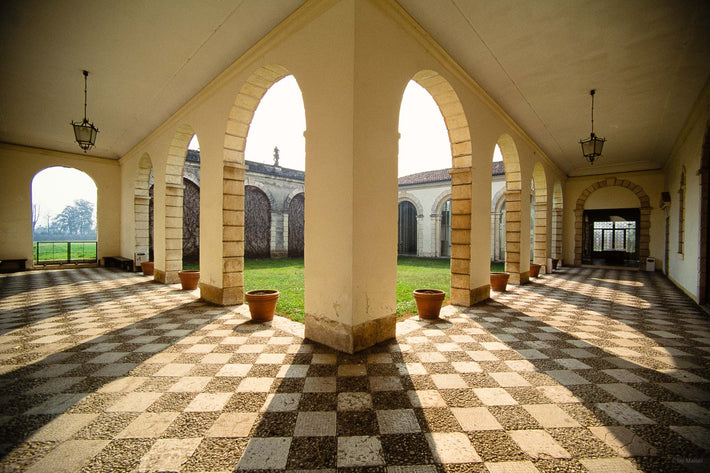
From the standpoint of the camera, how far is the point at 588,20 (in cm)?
379

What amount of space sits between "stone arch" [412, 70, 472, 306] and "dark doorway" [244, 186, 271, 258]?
11409 mm

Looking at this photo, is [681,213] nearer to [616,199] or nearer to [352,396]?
[616,199]

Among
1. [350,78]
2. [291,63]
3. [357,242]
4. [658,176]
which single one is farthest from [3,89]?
[658,176]

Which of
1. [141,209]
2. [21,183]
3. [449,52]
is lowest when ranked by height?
[141,209]

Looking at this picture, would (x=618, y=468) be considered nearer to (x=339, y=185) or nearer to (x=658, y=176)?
(x=339, y=185)

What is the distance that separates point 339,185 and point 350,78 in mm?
1137

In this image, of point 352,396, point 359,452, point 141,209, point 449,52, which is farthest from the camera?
point 141,209

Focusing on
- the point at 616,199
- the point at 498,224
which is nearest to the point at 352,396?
the point at 498,224

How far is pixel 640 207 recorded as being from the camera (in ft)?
39.8

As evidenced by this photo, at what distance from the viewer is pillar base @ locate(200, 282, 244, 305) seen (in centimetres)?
527

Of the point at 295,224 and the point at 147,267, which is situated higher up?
the point at 295,224

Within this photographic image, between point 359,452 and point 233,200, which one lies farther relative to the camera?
point 233,200

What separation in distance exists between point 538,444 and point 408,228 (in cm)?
1736

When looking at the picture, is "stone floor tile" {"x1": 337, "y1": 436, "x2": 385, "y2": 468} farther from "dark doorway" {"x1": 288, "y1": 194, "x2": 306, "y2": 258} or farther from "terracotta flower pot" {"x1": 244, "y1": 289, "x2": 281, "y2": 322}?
"dark doorway" {"x1": 288, "y1": 194, "x2": 306, "y2": 258}
